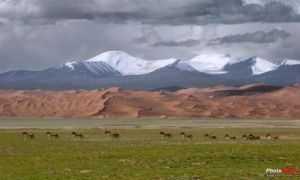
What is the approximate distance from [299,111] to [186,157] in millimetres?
166193

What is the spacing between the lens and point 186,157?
38.8 meters

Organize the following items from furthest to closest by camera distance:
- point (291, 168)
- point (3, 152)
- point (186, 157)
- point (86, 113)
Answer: point (86, 113) < point (3, 152) < point (186, 157) < point (291, 168)

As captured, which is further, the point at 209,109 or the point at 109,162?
the point at 209,109

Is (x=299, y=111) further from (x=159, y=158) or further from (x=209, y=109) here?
(x=159, y=158)

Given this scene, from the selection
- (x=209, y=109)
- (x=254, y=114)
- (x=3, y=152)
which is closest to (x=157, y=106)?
(x=209, y=109)

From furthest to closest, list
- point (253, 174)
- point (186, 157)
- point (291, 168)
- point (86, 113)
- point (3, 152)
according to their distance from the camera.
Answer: point (86, 113)
point (3, 152)
point (186, 157)
point (291, 168)
point (253, 174)

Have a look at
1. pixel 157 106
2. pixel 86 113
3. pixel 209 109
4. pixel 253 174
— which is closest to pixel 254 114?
pixel 209 109

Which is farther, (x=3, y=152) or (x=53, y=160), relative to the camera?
(x=3, y=152)

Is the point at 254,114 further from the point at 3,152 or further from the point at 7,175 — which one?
the point at 7,175

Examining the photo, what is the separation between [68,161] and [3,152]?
1072 cm

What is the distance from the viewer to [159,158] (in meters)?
38.1

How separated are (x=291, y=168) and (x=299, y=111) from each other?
17177 cm

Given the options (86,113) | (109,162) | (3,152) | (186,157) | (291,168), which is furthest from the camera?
(86,113)

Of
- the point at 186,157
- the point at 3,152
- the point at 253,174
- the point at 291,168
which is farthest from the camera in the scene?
the point at 3,152
